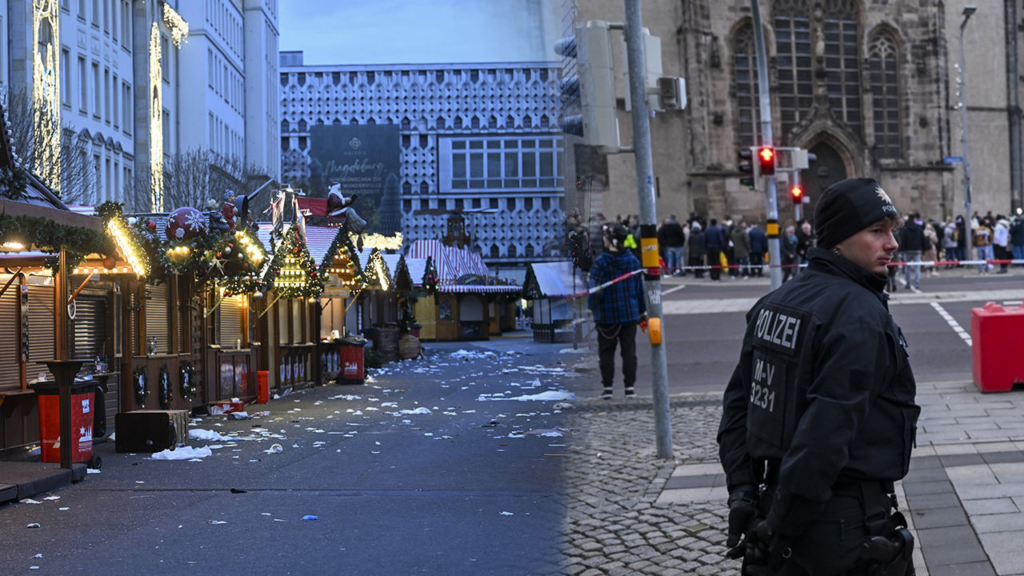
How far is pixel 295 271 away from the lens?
22.0 metres

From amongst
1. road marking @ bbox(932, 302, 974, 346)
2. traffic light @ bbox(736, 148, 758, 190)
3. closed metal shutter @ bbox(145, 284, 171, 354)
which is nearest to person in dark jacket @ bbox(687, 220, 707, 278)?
road marking @ bbox(932, 302, 974, 346)

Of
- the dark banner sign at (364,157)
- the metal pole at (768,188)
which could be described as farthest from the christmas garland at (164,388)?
the dark banner sign at (364,157)

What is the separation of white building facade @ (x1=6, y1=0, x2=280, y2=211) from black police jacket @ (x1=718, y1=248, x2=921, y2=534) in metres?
27.5

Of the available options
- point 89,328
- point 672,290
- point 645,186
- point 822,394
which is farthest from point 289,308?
point 822,394

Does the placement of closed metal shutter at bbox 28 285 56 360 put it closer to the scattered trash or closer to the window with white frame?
the scattered trash

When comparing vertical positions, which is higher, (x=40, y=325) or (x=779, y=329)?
(x=40, y=325)

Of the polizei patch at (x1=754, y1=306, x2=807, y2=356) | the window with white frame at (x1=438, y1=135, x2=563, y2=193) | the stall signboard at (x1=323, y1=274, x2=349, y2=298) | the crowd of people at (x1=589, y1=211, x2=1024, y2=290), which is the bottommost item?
the polizei patch at (x1=754, y1=306, x2=807, y2=356)

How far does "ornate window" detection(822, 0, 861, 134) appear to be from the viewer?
60094 mm

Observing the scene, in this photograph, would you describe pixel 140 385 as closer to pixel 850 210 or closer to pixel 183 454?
pixel 183 454

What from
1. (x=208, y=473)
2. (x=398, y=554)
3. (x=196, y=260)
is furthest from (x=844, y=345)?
(x=196, y=260)

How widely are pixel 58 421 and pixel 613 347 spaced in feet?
20.5

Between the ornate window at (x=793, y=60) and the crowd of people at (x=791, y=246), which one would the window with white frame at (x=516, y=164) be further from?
the ornate window at (x=793, y=60)

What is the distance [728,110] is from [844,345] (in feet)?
180

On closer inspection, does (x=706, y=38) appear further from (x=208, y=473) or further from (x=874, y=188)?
(x=874, y=188)
